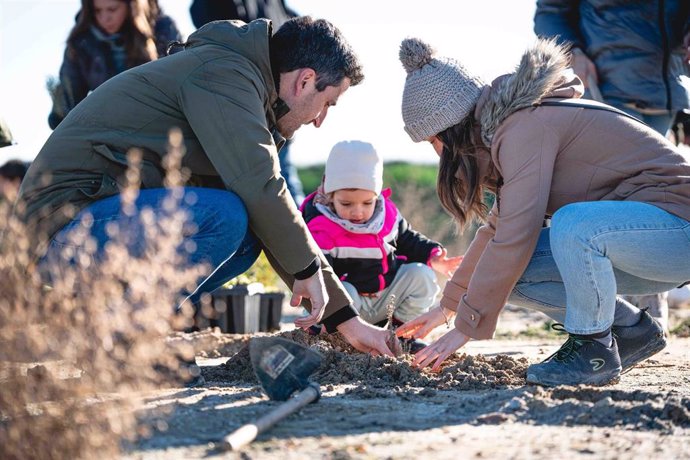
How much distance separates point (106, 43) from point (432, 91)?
2860 millimetres

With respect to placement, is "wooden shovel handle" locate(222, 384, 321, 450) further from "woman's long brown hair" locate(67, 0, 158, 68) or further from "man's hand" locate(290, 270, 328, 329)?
"woman's long brown hair" locate(67, 0, 158, 68)

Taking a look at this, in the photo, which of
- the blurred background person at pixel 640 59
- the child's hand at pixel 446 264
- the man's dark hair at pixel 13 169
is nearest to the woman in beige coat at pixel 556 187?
the child's hand at pixel 446 264

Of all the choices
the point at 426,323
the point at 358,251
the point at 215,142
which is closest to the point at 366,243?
the point at 358,251

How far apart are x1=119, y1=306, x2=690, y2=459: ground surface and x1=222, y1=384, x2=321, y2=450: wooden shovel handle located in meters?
0.03

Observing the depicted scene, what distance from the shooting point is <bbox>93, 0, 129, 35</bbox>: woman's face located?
586cm

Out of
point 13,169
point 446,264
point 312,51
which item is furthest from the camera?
point 13,169

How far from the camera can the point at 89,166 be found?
3.68 metres

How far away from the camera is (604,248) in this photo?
3.74 meters

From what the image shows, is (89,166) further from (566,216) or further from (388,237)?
(388,237)

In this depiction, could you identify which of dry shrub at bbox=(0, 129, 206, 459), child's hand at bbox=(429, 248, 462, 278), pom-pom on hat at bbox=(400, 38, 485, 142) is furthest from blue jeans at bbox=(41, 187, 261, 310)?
child's hand at bbox=(429, 248, 462, 278)

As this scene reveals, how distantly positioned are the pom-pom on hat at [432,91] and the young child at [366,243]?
1542 mm

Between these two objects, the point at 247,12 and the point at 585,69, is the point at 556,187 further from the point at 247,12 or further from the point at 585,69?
the point at 247,12

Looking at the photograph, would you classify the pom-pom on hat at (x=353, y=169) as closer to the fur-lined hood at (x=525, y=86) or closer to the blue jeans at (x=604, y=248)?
the fur-lined hood at (x=525, y=86)

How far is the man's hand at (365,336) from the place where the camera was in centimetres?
405
